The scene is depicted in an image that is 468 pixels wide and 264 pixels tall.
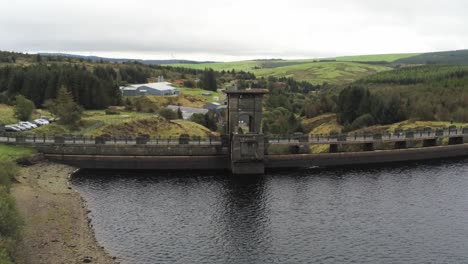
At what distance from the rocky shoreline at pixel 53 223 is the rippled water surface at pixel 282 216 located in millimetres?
1857

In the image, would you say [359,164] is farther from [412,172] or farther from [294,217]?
[294,217]

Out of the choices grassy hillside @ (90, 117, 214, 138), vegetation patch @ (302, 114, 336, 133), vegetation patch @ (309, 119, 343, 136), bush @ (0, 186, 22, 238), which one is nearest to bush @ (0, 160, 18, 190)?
bush @ (0, 186, 22, 238)

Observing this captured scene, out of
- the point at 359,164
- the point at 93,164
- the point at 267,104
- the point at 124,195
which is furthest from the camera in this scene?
the point at 267,104

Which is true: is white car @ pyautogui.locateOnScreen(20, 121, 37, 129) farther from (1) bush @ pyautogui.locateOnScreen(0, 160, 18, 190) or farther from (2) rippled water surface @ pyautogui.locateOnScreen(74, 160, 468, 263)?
(1) bush @ pyautogui.locateOnScreen(0, 160, 18, 190)

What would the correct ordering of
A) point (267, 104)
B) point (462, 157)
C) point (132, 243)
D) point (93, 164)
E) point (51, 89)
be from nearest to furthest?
point (132, 243) < point (93, 164) < point (462, 157) < point (51, 89) < point (267, 104)

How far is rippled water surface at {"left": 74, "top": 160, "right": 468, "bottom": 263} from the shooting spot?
150ft

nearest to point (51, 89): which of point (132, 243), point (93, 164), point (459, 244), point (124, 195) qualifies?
point (93, 164)

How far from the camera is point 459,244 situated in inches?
1879

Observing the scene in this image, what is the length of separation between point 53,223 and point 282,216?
84.9ft

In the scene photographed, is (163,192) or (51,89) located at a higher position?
(51,89)

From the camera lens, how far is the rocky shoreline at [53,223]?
42719mm

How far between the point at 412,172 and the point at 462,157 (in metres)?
20.8

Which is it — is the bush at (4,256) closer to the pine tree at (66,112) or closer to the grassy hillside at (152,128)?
the grassy hillside at (152,128)

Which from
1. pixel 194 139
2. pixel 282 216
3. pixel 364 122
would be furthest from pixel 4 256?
pixel 364 122
